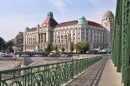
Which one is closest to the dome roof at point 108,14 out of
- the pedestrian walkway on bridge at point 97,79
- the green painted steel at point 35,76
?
the pedestrian walkway on bridge at point 97,79

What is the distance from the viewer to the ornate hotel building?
5472 inches

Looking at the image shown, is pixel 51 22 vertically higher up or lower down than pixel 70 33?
higher up

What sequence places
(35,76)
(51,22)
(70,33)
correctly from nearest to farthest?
1. (35,76)
2. (70,33)
3. (51,22)

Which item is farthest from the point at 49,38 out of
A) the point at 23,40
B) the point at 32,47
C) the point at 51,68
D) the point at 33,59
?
the point at 51,68

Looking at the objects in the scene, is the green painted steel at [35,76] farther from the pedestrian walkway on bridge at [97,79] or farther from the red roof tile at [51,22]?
the red roof tile at [51,22]

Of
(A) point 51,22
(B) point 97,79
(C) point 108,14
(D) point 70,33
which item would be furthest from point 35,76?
(A) point 51,22

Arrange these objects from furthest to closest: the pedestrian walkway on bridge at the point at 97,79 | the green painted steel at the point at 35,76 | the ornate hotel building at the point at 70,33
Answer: the ornate hotel building at the point at 70,33 → the pedestrian walkway on bridge at the point at 97,79 → the green painted steel at the point at 35,76

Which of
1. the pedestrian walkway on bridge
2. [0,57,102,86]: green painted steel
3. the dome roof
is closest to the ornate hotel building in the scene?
the dome roof

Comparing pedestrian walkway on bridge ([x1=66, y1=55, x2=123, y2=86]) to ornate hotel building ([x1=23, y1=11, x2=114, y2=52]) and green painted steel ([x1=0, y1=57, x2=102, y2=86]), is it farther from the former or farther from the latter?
ornate hotel building ([x1=23, y1=11, x2=114, y2=52])

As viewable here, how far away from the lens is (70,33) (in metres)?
143

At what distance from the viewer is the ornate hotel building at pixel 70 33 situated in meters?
139

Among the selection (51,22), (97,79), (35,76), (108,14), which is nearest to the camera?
(35,76)

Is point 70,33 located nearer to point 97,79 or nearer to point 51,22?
point 51,22

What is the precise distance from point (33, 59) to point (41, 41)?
89.7 m
